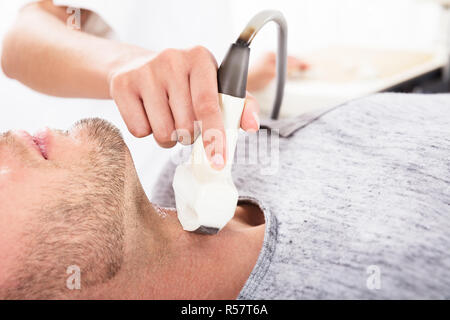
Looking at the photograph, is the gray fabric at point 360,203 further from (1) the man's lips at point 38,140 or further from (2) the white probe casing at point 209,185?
(1) the man's lips at point 38,140

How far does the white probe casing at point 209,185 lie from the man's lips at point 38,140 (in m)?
0.21

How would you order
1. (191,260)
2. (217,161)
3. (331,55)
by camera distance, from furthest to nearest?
(331,55) → (191,260) → (217,161)

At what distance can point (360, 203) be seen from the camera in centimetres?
62

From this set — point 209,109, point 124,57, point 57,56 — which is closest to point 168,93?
point 209,109

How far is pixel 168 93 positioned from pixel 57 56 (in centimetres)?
42

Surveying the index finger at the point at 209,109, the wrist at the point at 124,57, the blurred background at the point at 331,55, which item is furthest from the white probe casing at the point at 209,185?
the blurred background at the point at 331,55

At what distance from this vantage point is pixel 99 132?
645mm

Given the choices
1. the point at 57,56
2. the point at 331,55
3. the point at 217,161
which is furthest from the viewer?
the point at 331,55

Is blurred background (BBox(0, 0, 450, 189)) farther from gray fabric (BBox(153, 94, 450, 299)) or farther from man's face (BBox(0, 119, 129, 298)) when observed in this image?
gray fabric (BBox(153, 94, 450, 299))

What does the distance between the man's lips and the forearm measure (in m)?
0.14

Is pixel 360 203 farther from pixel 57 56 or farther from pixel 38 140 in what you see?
pixel 57 56

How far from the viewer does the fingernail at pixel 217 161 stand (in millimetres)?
488

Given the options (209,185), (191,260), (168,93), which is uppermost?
(168,93)

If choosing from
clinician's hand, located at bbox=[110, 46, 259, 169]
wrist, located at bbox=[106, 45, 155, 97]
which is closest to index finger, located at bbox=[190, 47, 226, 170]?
clinician's hand, located at bbox=[110, 46, 259, 169]
